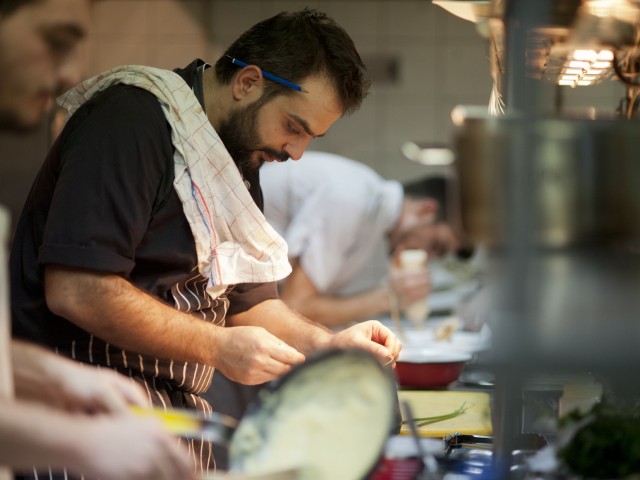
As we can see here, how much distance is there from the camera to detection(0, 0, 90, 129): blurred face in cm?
122

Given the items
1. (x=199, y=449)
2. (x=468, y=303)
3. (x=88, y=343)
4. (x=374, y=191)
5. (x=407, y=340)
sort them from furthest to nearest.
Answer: (x=468, y=303) → (x=374, y=191) → (x=407, y=340) → (x=199, y=449) → (x=88, y=343)

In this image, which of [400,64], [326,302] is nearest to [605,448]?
[326,302]

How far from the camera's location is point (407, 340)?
3.38 m

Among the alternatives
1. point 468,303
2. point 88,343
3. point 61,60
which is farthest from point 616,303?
point 468,303

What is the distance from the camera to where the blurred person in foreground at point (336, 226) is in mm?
3631

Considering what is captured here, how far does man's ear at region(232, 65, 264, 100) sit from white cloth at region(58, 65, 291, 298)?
11 centimetres

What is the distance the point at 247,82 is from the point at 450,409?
971 millimetres

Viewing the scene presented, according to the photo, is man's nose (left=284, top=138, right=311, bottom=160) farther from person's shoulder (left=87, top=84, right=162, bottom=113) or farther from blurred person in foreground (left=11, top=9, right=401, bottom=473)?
person's shoulder (left=87, top=84, right=162, bottom=113)

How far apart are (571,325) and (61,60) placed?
2.45ft

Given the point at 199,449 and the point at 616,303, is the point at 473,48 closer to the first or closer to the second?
the point at 199,449

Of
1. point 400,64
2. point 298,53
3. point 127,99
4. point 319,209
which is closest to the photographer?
point 127,99

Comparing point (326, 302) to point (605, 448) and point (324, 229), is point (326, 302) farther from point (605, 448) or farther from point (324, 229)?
point (605, 448)

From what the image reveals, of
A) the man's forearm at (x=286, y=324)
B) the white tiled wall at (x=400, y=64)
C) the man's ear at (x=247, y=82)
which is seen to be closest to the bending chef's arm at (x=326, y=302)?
the man's forearm at (x=286, y=324)

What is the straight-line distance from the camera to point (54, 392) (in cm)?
133
